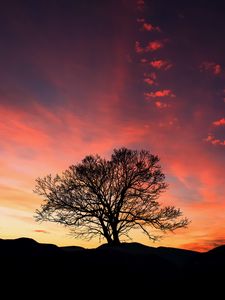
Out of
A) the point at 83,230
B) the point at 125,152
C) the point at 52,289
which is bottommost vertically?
the point at 52,289

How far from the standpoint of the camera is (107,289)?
42.1ft

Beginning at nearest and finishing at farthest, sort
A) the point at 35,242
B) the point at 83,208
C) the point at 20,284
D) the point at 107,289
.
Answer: the point at 20,284, the point at 107,289, the point at 35,242, the point at 83,208

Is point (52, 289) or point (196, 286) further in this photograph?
point (196, 286)

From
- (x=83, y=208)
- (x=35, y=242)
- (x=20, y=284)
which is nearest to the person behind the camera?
(x=20, y=284)

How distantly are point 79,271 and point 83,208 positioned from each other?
16.1 metres

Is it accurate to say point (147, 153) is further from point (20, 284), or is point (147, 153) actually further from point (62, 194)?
point (20, 284)

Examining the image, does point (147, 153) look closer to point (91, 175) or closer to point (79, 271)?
point (91, 175)

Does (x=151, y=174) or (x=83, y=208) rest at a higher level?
(x=151, y=174)

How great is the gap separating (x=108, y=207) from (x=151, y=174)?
4203 mm

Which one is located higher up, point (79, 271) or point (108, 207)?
point (108, 207)

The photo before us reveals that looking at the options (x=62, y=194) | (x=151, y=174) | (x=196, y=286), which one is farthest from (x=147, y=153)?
(x=196, y=286)

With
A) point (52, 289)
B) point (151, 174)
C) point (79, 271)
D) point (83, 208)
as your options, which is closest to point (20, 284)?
point (52, 289)

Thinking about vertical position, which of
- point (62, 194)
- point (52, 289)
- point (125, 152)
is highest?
point (125, 152)

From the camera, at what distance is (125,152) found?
30016mm
